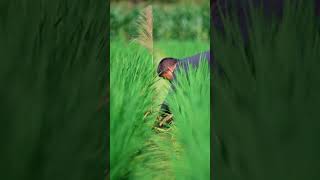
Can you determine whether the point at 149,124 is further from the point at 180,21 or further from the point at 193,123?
the point at 180,21

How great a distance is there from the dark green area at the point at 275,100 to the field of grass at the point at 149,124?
29cm

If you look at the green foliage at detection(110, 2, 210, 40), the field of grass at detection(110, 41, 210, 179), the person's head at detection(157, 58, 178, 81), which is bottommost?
the field of grass at detection(110, 41, 210, 179)

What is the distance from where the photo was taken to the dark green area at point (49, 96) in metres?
0.37

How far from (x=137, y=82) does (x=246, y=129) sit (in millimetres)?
855

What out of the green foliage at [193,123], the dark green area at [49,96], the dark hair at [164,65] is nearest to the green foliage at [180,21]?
the dark hair at [164,65]

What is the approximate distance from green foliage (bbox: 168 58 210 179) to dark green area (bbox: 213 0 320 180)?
1.09 feet

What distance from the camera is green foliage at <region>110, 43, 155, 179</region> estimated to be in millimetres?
777

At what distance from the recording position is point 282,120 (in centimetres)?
40

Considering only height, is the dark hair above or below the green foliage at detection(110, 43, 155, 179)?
above

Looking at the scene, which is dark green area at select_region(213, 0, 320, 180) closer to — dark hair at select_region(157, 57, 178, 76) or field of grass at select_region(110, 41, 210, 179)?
field of grass at select_region(110, 41, 210, 179)

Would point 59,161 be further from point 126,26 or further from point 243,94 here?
point 126,26

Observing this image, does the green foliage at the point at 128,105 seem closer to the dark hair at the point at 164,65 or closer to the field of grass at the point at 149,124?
the field of grass at the point at 149,124

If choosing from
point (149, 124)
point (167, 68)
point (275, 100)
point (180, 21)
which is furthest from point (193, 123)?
point (180, 21)

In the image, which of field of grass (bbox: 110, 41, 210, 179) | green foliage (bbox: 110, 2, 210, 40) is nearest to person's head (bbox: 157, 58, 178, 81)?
field of grass (bbox: 110, 41, 210, 179)
